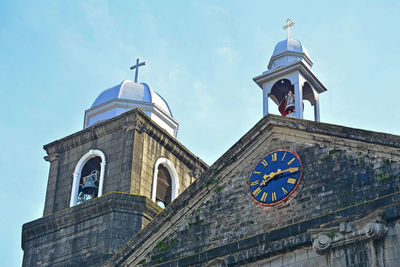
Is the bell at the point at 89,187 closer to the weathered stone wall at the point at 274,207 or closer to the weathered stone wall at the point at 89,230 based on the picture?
the weathered stone wall at the point at 89,230

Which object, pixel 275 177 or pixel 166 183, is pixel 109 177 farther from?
pixel 275 177

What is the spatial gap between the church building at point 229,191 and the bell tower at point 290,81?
0.05 m

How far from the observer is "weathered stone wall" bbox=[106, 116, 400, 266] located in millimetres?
25094

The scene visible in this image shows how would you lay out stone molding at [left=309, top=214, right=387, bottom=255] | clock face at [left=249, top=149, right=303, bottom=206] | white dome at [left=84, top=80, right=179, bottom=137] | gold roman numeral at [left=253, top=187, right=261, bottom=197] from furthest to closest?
white dome at [left=84, top=80, right=179, bottom=137]
gold roman numeral at [left=253, top=187, right=261, bottom=197]
clock face at [left=249, top=149, right=303, bottom=206]
stone molding at [left=309, top=214, right=387, bottom=255]

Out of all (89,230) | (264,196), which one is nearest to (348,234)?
(264,196)

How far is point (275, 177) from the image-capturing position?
2727 cm

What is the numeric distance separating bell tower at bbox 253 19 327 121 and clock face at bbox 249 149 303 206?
13.0 feet

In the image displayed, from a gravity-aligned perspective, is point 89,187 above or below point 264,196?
above

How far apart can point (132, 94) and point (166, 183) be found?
445 cm

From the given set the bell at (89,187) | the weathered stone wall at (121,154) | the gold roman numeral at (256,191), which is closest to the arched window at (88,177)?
the bell at (89,187)

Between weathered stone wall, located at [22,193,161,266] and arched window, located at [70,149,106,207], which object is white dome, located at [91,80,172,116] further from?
weathered stone wall, located at [22,193,161,266]

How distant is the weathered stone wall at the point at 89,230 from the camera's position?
107ft

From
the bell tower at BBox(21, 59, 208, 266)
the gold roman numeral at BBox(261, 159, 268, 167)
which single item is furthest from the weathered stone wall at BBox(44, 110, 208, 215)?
the gold roman numeral at BBox(261, 159, 268, 167)

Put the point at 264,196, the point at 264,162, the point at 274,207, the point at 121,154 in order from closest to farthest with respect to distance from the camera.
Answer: the point at 274,207 < the point at 264,196 < the point at 264,162 < the point at 121,154
